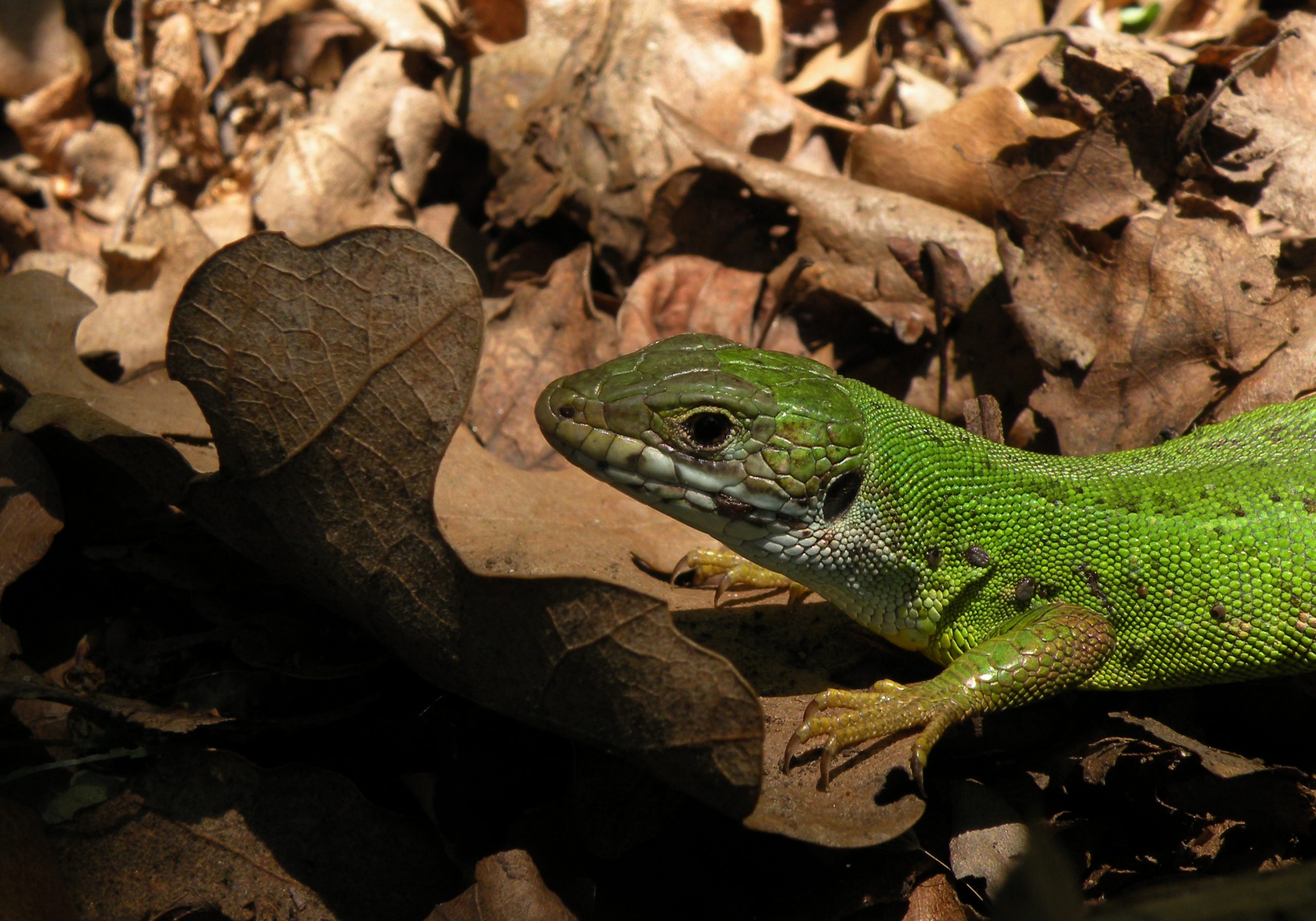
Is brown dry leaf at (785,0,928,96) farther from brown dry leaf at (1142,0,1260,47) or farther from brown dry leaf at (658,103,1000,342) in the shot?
brown dry leaf at (1142,0,1260,47)

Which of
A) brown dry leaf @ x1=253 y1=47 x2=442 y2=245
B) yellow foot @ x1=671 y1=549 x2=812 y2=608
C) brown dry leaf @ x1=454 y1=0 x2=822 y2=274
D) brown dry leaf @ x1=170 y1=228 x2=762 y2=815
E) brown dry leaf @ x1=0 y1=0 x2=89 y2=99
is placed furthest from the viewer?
brown dry leaf @ x1=0 y1=0 x2=89 y2=99

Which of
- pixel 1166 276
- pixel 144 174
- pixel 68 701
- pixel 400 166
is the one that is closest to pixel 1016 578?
pixel 1166 276

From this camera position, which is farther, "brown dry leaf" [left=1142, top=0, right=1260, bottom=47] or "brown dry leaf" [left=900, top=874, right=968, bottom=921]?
"brown dry leaf" [left=1142, top=0, right=1260, bottom=47]

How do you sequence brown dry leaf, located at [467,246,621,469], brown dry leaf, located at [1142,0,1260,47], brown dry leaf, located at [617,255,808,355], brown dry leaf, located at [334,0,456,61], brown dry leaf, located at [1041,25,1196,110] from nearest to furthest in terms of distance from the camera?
brown dry leaf, located at [467,246,621,469] → brown dry leaf, located at [1041,25,1196,110] → brown dry leaf, located at [617,255,808,355] → brown dry leaf, located at [1142,0,1260,47] → brown dry leaf, located at [334,0,456,61]

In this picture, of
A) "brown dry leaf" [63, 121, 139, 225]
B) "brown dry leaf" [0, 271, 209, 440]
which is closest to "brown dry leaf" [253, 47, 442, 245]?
"brown dry leaf" [63, 121, 139, 225]

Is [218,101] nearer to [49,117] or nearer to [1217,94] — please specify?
[49,117]

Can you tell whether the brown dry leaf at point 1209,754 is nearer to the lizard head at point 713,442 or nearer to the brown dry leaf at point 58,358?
the lizard head at point 713,442

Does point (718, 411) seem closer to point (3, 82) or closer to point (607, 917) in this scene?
point (607, 917)
